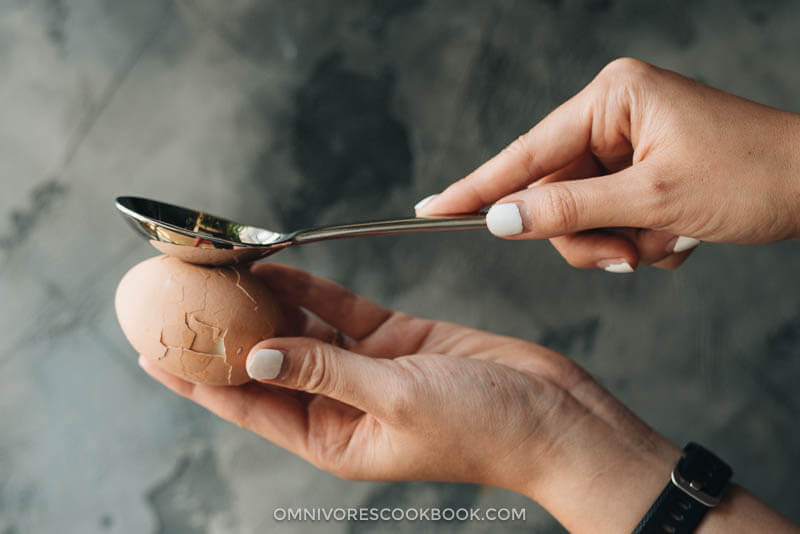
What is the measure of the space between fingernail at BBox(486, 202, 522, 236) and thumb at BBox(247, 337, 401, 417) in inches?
11.8

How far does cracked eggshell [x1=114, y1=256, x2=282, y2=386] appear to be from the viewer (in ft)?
3.31

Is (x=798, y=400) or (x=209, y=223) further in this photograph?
(x=798, y=400)

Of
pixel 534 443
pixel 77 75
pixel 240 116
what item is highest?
pixel 77 75

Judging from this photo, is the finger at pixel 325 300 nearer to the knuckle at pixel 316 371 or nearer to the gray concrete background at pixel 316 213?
the gray concrete background at pixel 316 213

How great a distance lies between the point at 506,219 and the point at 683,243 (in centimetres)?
40

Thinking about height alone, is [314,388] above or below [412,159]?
below

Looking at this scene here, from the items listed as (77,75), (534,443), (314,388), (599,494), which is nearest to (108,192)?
(77,75)

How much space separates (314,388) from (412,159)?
31.0 inches

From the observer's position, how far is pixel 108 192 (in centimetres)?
153

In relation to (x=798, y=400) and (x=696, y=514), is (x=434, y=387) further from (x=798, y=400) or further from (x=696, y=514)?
(x=798, y=400)

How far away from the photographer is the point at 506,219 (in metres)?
0.97

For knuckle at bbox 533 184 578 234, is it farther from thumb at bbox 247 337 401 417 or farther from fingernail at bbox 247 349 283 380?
fingernail at bbox 247 349 283 380

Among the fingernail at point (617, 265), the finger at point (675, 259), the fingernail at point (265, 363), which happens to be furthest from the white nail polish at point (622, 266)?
the fingernail at point (265, 363)

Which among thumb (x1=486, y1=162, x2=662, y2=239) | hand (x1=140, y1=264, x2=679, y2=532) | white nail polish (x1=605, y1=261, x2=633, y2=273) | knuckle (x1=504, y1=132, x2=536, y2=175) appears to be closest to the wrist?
hand (x1=140, y1=264, x2=679, y2=532)
